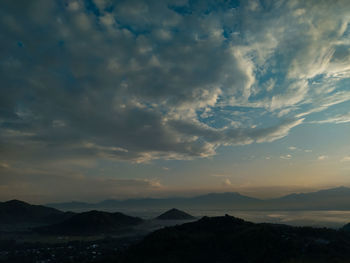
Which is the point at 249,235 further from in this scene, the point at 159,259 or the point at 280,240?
the point at 159,259

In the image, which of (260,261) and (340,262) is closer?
(340,262)

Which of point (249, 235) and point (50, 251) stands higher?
point (249, 235)

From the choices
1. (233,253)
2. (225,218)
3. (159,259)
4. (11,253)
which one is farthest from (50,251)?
(233,253)

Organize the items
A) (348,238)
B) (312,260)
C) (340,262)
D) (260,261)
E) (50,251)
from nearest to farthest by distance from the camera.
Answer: (340,262) < (312,260) < (260,261) < (348,238) < (50,251)

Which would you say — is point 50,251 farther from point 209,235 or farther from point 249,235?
point 249,235

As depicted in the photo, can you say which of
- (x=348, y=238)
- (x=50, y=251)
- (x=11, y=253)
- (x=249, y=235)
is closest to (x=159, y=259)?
(x=249, y=235)

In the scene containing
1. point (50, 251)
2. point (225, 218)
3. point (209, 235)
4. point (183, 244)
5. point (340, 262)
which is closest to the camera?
point (340, 262)
